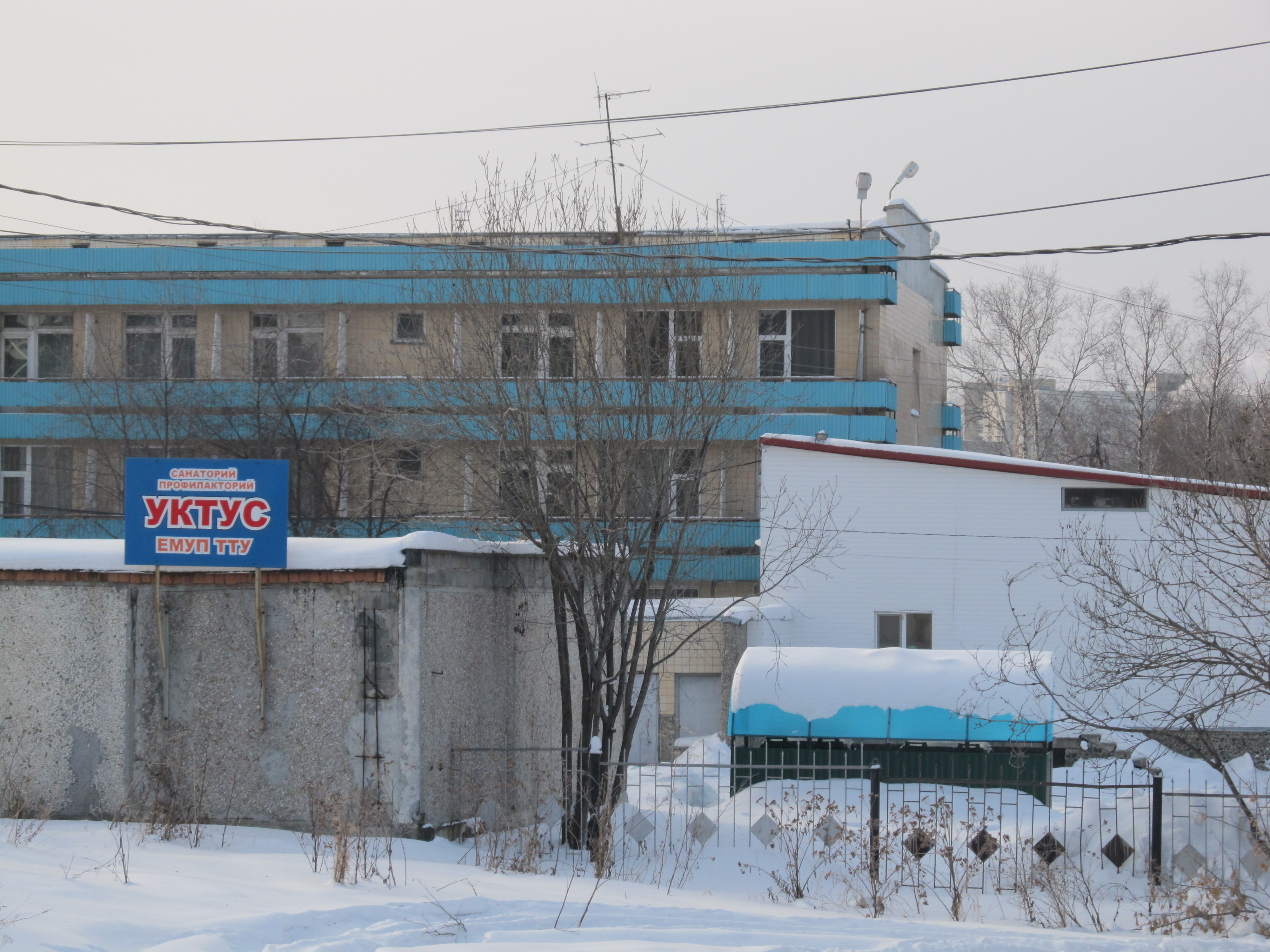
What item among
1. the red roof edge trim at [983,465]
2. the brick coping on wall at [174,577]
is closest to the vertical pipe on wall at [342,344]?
the red roof edge trim at [983,465]

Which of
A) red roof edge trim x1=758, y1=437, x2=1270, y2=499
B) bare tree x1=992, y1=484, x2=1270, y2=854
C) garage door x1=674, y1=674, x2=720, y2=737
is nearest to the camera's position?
bare tree x1=992, y1=484, x2=1270, y2=854

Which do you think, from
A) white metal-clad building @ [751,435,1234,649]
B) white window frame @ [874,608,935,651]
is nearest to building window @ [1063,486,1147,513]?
white metal-clad building @ [751,435,1234,649]

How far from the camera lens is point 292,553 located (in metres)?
10.2

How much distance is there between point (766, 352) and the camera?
98.5 ft

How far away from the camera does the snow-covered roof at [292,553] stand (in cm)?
1003

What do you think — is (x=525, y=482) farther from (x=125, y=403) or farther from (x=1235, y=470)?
(x=125, y=403)

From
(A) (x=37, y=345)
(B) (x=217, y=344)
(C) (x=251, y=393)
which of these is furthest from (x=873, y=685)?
(A) (x=37, y=345)

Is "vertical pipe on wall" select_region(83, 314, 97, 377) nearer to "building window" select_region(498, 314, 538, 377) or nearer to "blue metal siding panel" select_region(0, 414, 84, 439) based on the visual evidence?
"blue metal siding panel" select_region(0, 414, 84, 439)

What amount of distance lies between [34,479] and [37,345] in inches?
149

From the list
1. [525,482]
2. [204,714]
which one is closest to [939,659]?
[525,482]

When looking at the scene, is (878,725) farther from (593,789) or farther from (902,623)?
(902,623)

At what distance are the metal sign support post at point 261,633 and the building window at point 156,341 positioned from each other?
903 inches

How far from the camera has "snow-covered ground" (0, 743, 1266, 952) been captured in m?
6.77

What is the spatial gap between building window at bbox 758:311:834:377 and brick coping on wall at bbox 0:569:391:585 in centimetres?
2127
